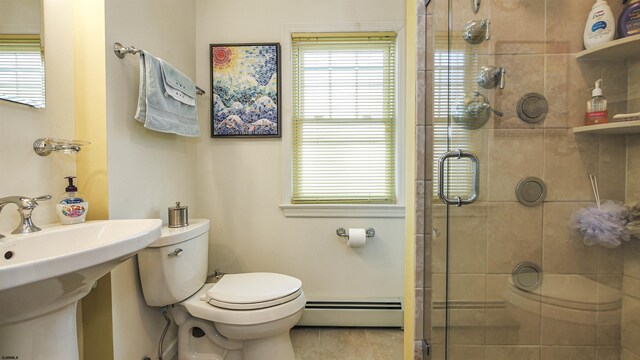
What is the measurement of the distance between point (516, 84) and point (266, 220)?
1.48 metres

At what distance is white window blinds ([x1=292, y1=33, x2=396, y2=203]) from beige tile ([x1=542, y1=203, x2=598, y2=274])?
858 mm

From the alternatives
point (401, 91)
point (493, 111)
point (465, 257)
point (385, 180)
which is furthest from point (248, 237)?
point (493, 111)

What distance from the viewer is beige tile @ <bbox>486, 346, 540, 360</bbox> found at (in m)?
0.94

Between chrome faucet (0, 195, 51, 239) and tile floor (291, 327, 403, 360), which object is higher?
chrome faucet (0, 195, 51, 239)

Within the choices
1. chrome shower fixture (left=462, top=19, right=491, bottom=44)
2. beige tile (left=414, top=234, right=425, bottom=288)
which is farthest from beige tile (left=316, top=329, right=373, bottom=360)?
chrome shower fixture (left=462, top=19, right=491, bottom=44)

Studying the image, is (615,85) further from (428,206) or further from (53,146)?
(53,146)

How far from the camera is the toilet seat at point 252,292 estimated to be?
1.17 m

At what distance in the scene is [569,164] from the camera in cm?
93

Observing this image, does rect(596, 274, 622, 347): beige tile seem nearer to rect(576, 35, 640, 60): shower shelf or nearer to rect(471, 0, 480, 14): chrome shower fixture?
rect(576, 35, 640, 60): shower shelf

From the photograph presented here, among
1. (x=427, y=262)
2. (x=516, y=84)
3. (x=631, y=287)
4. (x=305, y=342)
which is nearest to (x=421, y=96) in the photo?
(x=516, y=84)

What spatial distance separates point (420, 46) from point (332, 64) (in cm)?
78

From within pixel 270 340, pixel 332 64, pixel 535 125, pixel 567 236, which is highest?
pixel 332 64

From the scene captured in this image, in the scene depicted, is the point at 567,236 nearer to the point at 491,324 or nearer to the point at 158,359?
the point at 491,324

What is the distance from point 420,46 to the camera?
3.42 feet
